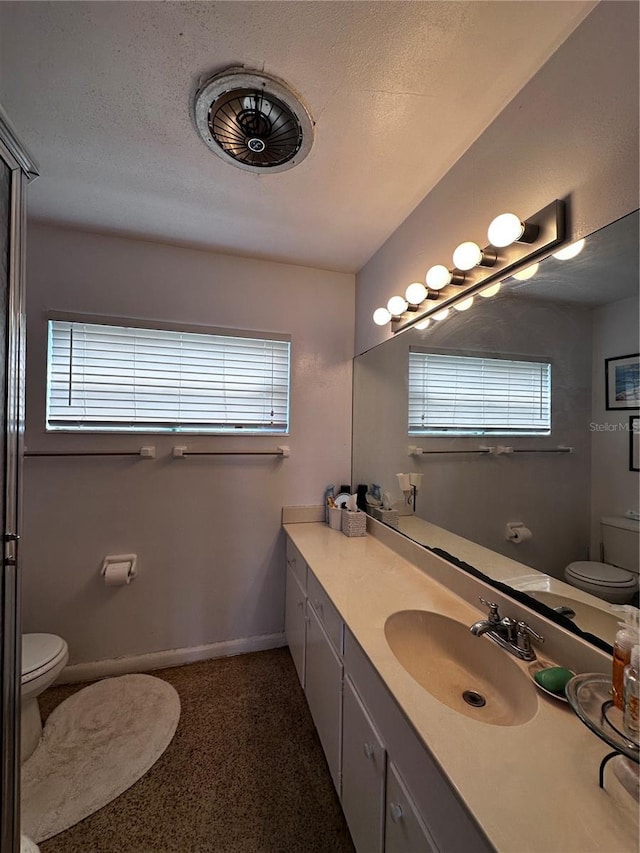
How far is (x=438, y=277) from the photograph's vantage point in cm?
136

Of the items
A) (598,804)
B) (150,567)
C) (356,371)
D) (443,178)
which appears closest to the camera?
(598,804)

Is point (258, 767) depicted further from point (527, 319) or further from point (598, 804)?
point (527, 319)

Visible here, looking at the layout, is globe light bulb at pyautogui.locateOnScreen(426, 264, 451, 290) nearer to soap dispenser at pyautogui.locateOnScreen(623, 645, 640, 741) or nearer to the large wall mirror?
the large wall mirror

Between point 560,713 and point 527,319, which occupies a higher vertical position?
point 527,319

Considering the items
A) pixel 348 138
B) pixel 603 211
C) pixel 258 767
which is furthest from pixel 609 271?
pixel 258 767

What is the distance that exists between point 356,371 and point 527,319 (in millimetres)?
1255

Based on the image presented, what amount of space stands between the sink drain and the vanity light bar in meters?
1.28

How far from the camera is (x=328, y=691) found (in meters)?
1.31

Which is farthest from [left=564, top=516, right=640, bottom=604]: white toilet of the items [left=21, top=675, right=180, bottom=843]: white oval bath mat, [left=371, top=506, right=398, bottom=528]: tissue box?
[left=21, top=675, right=180, bottom=843]: white oval bath mat

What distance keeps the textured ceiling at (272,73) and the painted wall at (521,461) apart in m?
0.64

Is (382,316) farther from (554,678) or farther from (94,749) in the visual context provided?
(94,749)

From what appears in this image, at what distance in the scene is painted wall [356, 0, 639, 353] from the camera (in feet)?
2.56

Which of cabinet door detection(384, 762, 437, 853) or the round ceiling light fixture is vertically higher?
the round ceiling light fixture

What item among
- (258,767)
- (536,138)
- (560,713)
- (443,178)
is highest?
(443,178)
